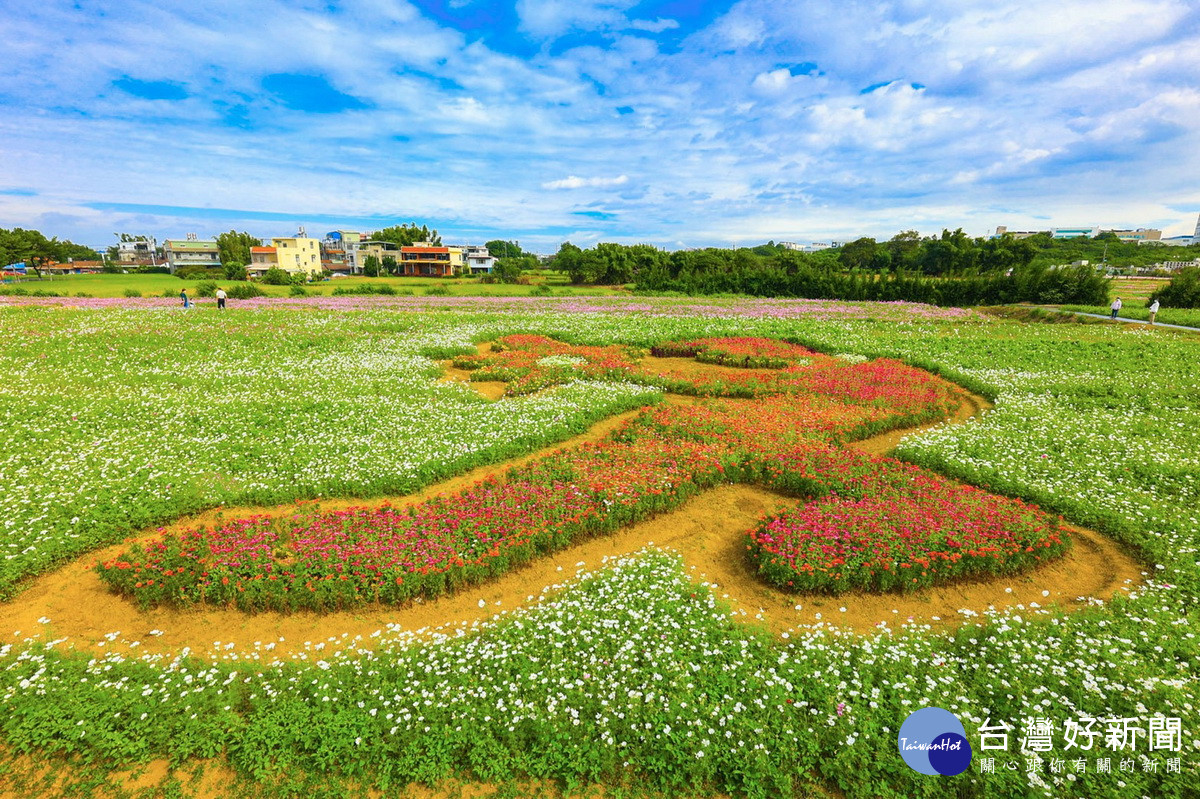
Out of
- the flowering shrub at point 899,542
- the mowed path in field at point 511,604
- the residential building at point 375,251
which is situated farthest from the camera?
the residential building at point 375,251

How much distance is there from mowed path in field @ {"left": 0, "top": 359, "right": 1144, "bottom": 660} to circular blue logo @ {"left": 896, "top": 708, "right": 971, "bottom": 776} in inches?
70.3

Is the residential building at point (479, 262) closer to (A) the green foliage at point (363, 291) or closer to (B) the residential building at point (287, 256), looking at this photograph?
(B) the residential building at point (287, 256)

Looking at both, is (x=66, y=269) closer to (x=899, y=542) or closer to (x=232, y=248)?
(x=232, y=248)

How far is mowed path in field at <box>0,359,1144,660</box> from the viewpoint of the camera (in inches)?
297

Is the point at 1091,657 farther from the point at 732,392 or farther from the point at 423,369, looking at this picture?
the point at 423,369

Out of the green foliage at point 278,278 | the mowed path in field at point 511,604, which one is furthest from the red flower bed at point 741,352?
the green foliage at point 278,278

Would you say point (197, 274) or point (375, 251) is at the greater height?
point (375, 251)

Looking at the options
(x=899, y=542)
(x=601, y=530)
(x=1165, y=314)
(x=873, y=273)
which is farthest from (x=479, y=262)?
(x=899, y=542)

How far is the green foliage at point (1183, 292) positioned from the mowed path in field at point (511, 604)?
148 ft

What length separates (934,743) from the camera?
5.66 metres

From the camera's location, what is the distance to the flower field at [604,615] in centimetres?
554

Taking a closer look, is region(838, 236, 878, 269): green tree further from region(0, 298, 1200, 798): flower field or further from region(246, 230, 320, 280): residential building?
region(246, 230, 320, 280): residential building

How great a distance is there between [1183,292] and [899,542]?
164ft

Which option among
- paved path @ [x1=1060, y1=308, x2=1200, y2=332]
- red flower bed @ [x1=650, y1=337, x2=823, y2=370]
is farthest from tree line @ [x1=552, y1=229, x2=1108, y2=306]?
red flower bed @ [x1=650, y1=337, x2=823, y2=370]
